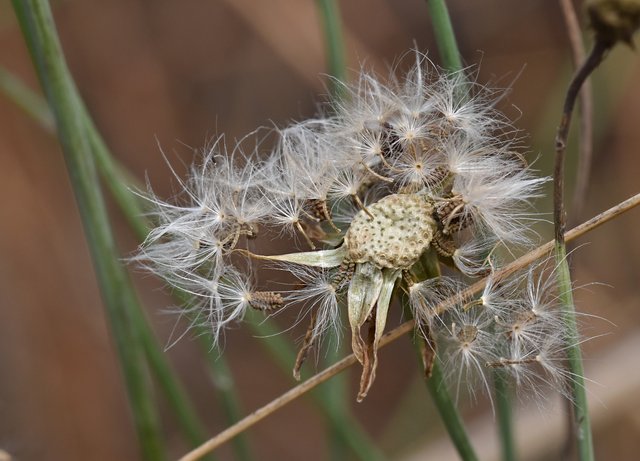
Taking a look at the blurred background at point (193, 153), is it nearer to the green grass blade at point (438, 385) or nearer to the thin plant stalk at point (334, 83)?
the thin plant stalk at point (334, 83)

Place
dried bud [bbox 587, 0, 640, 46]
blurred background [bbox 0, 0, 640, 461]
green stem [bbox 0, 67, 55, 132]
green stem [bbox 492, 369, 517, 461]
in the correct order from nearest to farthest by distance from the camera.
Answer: dried bud [bbox 587, 0, 640, 46]
green stem [bbox 492, 369, 517, 461]
green stem [bbox 0, 67, 55, 132]
blurred background [bbox 0, 0, 640, 461]

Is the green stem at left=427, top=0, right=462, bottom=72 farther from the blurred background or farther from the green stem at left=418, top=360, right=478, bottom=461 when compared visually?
the blurred background

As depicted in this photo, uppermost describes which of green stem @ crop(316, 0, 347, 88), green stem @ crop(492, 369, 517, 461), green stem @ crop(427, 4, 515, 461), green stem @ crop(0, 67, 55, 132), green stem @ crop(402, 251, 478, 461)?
green stem @ crop(0, 67, 55, 132)

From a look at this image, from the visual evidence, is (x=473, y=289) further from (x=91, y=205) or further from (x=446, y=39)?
(x=91, y=205)

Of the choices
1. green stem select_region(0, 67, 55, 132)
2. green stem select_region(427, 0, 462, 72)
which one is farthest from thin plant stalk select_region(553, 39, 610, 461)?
green stem select_region(0, 67, 55, 132)

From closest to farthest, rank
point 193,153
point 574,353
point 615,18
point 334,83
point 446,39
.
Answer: point 615,18
point 574,353
point 446,39
point 334,83
point 193,153

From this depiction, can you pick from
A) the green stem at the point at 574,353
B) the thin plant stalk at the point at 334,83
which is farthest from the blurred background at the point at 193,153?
the green stem at the point at 574,353

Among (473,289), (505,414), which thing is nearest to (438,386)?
(473,289)

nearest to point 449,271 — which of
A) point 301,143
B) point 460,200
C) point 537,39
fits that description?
point 460,200
